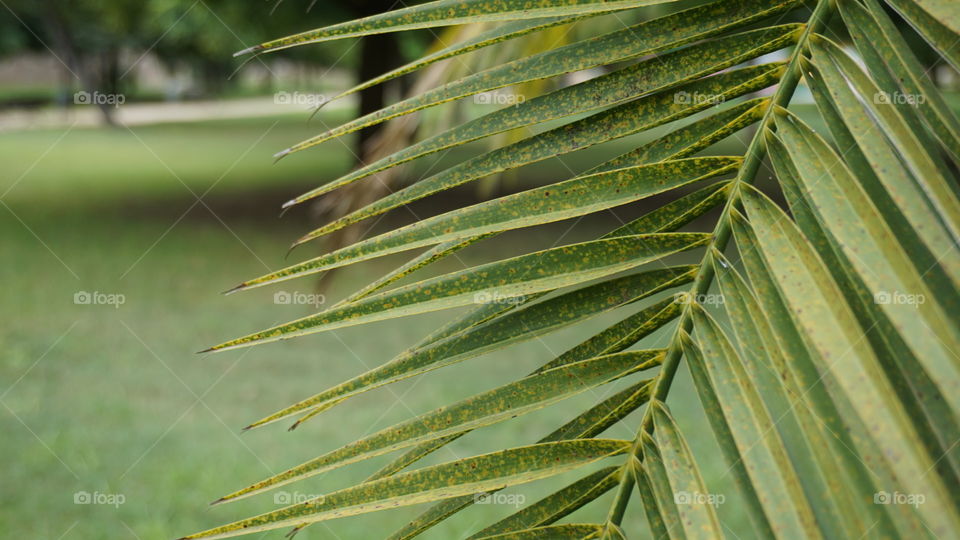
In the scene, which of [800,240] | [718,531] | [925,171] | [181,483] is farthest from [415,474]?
[181,483]

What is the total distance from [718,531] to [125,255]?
355 inches

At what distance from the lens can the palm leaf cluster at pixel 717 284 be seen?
0.62 m

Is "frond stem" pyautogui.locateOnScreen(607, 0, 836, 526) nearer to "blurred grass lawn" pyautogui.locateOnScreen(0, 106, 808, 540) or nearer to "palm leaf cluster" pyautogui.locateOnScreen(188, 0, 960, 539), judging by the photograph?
"palm leaf cluster" pyautogui.locateOnScreen(188, 0, 960, 539)

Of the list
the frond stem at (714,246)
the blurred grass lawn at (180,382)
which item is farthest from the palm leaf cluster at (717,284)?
the blurred grass lawn at (180,382)

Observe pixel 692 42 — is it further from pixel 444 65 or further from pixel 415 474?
pixel 444 65

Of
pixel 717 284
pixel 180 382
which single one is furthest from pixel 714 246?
pixel 180 382

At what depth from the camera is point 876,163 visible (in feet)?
2.31

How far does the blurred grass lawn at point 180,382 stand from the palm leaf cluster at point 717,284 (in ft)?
2.52

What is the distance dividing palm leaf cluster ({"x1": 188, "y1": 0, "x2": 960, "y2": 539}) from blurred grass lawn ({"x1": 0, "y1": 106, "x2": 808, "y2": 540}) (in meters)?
0.77

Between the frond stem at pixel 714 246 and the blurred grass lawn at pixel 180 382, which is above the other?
the blurred grass lawn at pixel 180 382

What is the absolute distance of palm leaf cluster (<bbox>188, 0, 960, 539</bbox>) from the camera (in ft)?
2.05

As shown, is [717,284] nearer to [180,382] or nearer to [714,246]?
[714,246]

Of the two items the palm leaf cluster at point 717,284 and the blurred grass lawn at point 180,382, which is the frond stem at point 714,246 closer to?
the palm leaf cluster at point 717,284

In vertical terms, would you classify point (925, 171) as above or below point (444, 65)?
below
